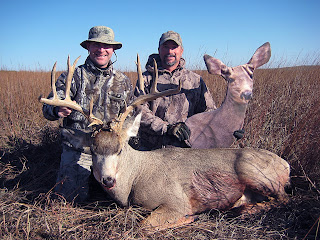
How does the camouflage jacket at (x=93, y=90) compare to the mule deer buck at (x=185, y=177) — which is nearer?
the mule deer buck at (x=185, y=177)

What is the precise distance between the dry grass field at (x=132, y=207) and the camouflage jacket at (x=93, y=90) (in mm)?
980

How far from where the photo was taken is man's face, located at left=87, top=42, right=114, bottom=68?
3820 mm

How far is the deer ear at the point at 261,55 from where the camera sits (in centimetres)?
360

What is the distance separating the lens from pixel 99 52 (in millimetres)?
3834

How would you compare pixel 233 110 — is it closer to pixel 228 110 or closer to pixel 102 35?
pixel 228 110

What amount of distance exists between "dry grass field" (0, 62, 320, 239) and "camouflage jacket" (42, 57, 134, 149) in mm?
980

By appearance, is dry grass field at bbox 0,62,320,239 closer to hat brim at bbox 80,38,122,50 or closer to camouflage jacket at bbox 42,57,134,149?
camouflage jacket at bbox 42,57,134,149

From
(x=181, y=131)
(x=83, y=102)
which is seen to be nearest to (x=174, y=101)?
(x=181, y=131)

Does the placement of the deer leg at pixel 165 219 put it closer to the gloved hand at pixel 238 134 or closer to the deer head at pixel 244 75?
A: the gloved hand at pixel 238 134

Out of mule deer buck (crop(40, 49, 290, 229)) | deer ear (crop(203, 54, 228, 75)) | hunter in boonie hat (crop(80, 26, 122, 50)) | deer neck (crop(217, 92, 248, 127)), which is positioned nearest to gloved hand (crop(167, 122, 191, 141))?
mule deer buck (crop(40, 49, 290, 229))

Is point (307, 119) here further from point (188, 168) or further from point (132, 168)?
point (132, 168)

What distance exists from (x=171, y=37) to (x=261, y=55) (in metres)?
1.42

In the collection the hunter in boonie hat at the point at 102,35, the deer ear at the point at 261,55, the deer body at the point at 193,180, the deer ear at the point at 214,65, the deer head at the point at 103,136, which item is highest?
the hunter in boonie hat at the point at 102,35

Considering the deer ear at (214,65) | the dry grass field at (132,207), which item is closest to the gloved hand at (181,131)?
the deer ear at (214,65)
